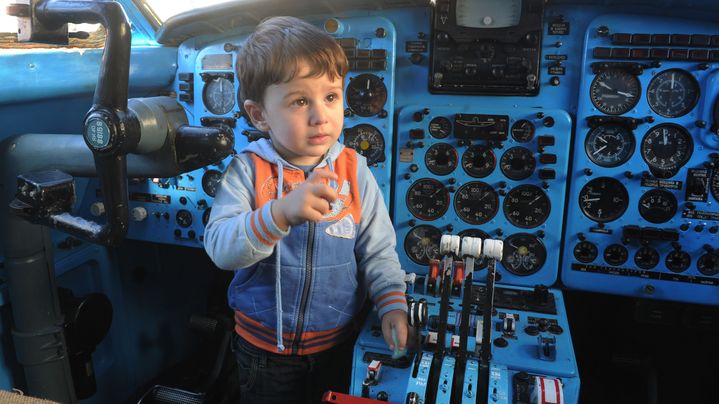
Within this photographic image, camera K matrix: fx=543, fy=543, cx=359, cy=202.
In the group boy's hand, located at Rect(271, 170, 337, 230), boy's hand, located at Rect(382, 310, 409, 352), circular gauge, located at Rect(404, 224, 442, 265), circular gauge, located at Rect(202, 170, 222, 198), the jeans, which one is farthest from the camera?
circular gauge, located at Rect(202, 170, 222, 198)

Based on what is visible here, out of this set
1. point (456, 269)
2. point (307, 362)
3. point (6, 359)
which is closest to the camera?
point (307, 362)

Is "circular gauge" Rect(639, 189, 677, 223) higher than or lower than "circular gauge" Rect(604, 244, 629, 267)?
higher

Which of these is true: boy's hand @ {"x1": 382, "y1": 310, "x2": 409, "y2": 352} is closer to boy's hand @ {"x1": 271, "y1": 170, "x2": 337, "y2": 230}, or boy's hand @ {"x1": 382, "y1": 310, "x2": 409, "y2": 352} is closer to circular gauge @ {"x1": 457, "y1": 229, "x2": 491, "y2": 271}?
boy's hand @ {"x1": 271, "y1": 170, "x2": 337, "y2": 230}

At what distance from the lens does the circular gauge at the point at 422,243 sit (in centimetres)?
257

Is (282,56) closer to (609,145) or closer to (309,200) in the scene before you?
(309,200)

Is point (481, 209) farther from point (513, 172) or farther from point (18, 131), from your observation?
point (18, 131)

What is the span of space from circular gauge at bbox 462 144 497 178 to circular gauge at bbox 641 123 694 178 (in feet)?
2.08

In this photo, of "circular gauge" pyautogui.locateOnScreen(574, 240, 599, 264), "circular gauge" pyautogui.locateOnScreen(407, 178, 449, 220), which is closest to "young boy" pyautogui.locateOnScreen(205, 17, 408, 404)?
"circular gauge" pyautogui.locateOnScreen(407, 178, 449, 220)

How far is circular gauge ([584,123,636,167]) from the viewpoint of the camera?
234 cm

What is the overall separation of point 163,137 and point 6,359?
115 cm

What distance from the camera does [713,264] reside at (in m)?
2.33

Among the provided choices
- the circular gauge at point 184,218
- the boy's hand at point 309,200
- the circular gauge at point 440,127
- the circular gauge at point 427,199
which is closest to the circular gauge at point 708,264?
the circular gauge at point 427,199

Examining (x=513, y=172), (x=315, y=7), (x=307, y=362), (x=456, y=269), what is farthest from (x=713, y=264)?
(x=315, y=7)

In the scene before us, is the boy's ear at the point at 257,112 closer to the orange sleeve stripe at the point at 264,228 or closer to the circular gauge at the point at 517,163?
the orange sleeve stripe at the point at 264,228
